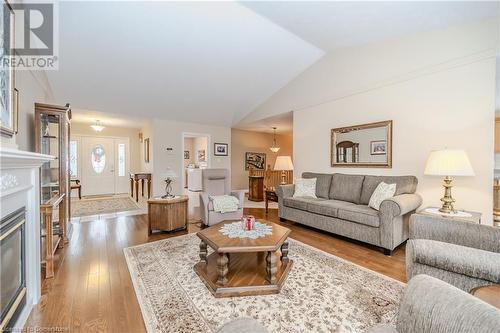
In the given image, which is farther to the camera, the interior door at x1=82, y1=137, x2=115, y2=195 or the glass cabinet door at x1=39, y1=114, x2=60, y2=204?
the interior door at x1=82, y1=137, x2=115, y2=195

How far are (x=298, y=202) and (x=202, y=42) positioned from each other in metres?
3.09

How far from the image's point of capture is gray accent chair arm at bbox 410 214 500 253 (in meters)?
1.70

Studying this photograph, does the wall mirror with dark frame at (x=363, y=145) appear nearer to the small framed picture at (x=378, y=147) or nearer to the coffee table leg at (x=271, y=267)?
the small framed picture at (x=378, y=147)

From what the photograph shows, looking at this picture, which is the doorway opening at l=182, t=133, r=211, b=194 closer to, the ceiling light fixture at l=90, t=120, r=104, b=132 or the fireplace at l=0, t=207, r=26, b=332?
the ceiling light fixture at l=90, t=120, r=104, b=132

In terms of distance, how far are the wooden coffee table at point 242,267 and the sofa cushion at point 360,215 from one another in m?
1.26

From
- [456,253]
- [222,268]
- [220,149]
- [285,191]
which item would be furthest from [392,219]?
[220,149]

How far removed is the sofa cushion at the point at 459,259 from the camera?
4.81ft

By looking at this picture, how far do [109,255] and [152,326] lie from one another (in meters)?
1.54

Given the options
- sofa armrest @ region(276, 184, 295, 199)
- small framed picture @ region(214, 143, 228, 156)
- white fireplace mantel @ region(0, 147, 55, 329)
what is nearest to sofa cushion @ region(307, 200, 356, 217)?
sofa armrest @ region(276, 184, 295, 199)

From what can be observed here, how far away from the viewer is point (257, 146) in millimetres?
8195

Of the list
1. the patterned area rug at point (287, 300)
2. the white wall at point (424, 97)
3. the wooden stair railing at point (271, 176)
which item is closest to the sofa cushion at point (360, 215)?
the patterned area rug at point (287, 300)

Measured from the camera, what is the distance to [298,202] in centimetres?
384

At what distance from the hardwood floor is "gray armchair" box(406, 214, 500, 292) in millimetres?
583

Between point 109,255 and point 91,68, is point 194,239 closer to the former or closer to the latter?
point 109,255
